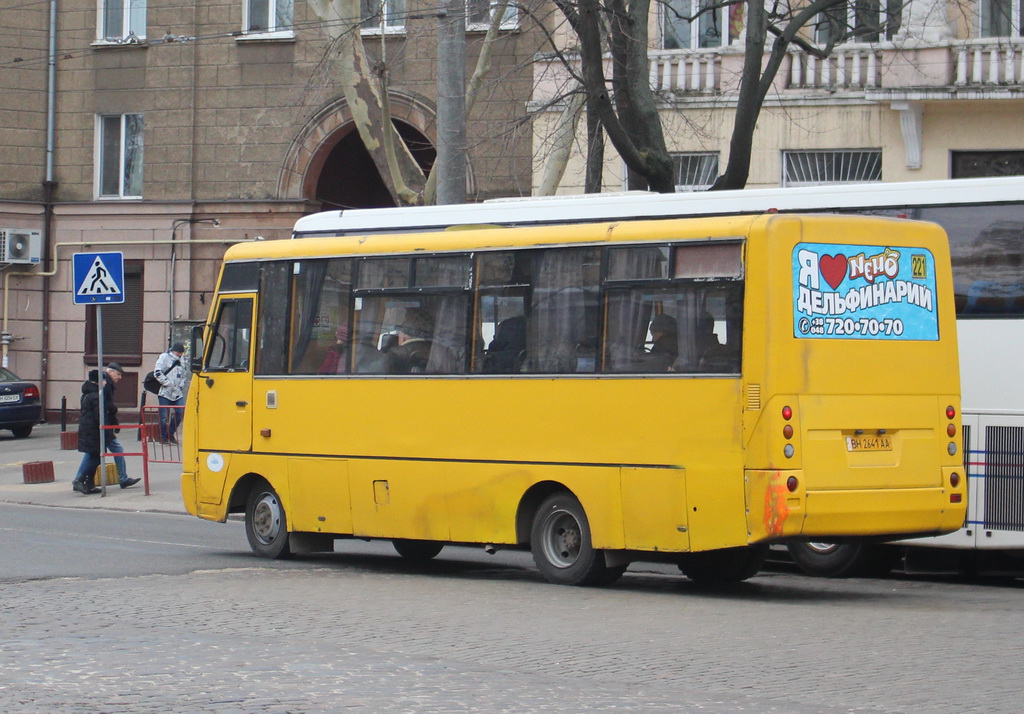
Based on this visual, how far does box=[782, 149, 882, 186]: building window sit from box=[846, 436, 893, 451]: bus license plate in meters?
14.1

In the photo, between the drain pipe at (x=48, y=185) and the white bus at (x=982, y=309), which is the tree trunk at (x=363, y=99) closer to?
the white bus at (x=982, y=309)

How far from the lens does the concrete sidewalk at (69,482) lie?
20703 mm

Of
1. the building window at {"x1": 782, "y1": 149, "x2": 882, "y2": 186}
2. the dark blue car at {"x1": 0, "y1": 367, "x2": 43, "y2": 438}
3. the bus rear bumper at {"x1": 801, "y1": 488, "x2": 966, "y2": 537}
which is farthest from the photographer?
the dark blue car at {"x1": 0, "y1": 367, "x2": 43, "y2": 438}

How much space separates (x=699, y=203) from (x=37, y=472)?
42.0ft

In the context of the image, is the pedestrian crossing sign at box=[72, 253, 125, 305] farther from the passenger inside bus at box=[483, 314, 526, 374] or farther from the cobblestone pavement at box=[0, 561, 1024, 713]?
the passenger inside bus at box=[483, 314, 526, 374]

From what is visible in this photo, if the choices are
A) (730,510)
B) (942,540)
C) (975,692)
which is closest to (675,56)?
(942,540)

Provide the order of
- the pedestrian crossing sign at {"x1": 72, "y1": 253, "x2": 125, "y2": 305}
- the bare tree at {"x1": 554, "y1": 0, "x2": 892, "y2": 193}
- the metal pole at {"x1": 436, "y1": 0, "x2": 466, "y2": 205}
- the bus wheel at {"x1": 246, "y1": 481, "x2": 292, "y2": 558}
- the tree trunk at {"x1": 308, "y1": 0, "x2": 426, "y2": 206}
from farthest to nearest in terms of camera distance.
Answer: the tree trunk at {"x1": 308, "y1": 0, "x2": 426, "y2": 206}, the pedestrian crossing sign at {"x1": 72, "y1": 253, "x2": 125, "y2": 305}, the metal pole at {"x1": 436, "y1": 0, "x2": 466, "y2": 205}, the bare tree at {"x1": 554, "y1": 0, "x2": 892, "y2": 193}, the bus wheel at {"x1": 246, "y1": 481, "x2": 292, "y2": 558}

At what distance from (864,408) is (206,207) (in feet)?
71.8

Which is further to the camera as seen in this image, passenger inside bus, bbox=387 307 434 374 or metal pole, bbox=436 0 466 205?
metal pole, bbox=436 0 466 205

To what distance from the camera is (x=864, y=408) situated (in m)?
11.4

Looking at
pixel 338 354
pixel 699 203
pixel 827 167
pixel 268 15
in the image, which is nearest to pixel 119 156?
pixel 268 15

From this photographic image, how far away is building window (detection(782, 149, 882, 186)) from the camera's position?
2511 centimetres

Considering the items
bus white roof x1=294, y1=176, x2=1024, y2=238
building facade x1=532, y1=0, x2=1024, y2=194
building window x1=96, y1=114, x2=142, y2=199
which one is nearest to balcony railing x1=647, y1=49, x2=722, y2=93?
building facade x1=532, y1=0, x2=1024, y2=194

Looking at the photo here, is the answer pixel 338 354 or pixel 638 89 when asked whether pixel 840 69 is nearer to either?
pixel 638 89
